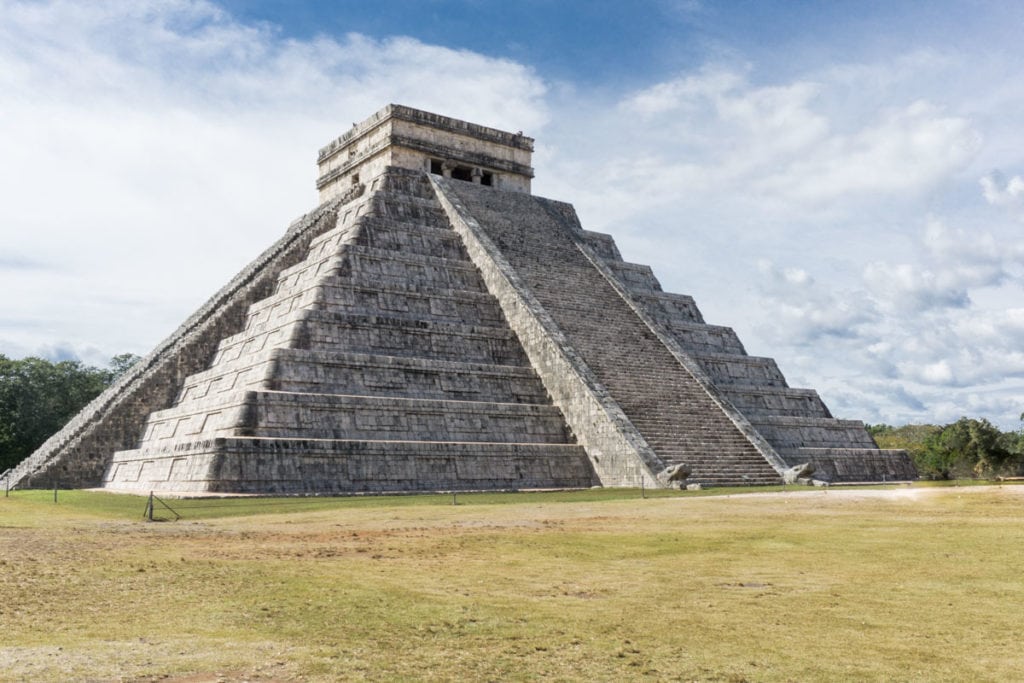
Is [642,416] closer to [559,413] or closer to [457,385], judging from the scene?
[559,413]

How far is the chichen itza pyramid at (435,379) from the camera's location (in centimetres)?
2278

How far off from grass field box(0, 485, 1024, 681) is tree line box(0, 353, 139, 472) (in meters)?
28.1

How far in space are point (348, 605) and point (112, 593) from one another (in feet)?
7.25

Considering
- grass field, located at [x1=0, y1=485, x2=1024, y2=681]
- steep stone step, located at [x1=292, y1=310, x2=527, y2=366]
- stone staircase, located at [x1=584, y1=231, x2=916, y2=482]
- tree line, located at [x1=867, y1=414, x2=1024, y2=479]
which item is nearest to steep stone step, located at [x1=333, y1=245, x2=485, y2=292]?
steep stone step, located at [x1=292, y1=310, x2=527, y2=366]

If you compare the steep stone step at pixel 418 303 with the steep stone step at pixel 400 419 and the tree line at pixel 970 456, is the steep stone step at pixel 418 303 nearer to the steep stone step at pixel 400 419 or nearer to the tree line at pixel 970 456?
the steep stone step at pixel 400 419

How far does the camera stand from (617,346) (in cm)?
2953

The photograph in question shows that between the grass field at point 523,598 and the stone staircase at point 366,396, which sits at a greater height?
the stone staircase at point 366,396

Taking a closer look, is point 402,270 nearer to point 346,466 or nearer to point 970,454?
point 346,466

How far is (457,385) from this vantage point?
26.1 meters

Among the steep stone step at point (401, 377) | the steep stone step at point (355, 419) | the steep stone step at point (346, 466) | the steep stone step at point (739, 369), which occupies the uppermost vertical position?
the steep stone step at point (739, 369)

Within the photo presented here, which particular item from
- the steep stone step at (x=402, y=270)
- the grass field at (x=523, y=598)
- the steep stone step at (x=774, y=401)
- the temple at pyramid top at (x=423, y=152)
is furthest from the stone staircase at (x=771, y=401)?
the grass field at (x=523, y=598)

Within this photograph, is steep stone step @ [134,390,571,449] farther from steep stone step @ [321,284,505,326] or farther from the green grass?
steep stone step @ [321,284,505,326]

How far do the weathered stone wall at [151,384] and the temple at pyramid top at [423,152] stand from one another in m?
3.76

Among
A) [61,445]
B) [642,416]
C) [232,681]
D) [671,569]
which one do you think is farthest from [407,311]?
[232,681]
